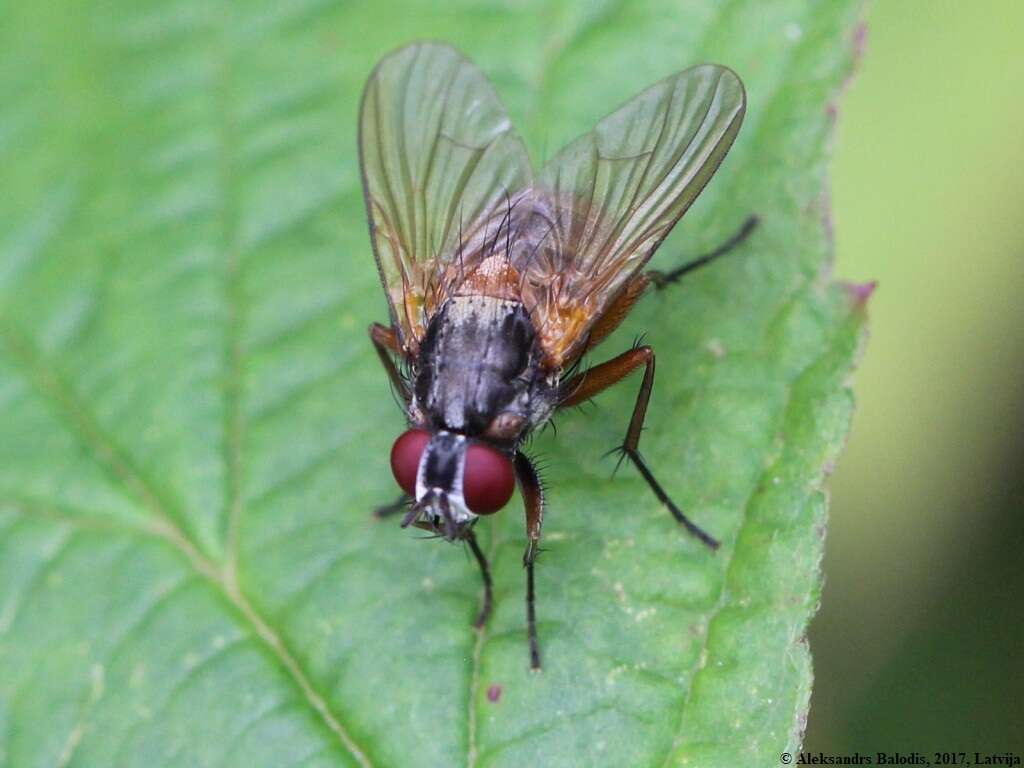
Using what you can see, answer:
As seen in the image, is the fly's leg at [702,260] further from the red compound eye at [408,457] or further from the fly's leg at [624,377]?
the red compound eye at [408,457]

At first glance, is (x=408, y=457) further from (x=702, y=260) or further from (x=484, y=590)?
(x=702, y=260)

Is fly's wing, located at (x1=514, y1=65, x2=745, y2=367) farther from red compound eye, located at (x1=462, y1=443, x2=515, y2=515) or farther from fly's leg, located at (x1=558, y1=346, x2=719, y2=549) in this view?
red compound eye, located at (x1=462, y1=443, x2=515, y2=515)

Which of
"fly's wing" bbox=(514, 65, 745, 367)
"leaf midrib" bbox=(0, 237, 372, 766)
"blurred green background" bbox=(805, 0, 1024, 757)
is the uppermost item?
"fly's wing" bbox=(514, 65, 745, 367)

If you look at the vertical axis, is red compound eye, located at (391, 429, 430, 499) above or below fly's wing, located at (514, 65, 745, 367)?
below

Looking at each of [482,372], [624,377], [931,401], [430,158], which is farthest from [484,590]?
[931,401]

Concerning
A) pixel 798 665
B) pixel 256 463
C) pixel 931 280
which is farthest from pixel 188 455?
pixel 931 280

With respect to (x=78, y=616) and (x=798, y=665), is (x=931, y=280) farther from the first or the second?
(x=78, y=616)

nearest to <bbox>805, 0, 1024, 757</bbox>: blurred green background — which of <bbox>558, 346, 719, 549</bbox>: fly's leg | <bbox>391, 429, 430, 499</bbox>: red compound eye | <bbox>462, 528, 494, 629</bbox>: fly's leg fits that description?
<bbox>558, 346, 719, 549</bbox>: fly's leg
